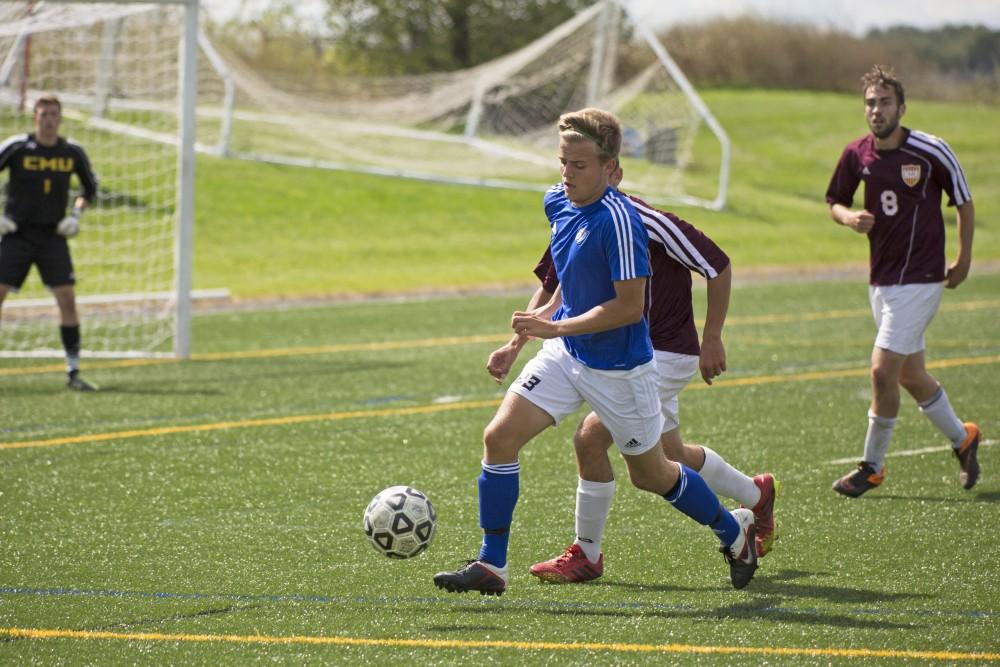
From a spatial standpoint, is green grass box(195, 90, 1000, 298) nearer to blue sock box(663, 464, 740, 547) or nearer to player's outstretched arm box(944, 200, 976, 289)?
player's outstretched arm box(944, 200, 976, 289)

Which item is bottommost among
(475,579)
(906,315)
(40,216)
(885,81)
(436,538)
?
(436,538)

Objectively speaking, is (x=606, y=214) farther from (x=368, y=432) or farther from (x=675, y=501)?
(x=368, y=432)

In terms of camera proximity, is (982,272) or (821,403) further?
(982,272)

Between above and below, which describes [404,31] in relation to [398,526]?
above

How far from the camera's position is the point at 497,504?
17.7 ft

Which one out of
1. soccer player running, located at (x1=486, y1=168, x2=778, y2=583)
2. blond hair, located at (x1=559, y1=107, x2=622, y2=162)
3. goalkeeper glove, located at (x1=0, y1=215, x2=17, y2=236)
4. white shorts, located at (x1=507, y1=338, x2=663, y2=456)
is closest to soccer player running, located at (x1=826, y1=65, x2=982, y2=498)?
soccer player running, located at (x1=486, y1=168, x2=778, y2=583)

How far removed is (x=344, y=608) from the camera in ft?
17.4

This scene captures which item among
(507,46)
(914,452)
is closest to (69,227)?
(914,452)

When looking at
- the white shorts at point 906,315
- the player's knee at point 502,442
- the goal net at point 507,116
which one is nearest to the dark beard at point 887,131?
the white shorts at point 906,315

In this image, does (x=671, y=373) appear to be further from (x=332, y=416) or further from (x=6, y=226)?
(x=6, y=226)

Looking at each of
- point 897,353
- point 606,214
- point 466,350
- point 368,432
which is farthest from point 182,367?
point 606,214

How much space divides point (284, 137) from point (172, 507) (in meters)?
23.0

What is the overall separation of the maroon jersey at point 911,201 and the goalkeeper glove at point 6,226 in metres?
6.56

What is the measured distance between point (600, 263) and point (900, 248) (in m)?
2.84
